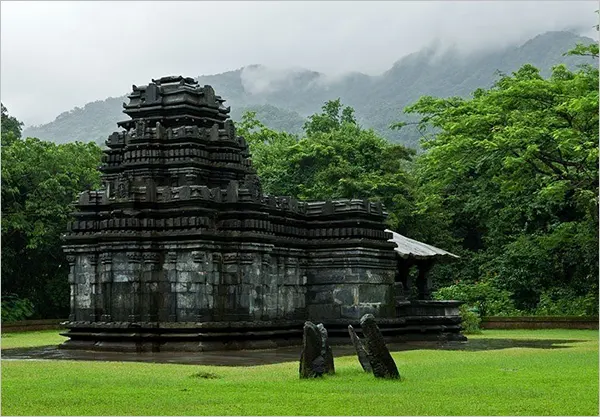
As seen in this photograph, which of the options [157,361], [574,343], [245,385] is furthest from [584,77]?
[245,385]

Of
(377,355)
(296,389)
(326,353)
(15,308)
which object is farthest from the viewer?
(15,308)

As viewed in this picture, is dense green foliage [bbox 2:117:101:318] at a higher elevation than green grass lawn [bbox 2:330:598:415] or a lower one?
higher

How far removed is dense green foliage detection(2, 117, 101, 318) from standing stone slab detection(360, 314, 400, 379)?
24484 millimetres

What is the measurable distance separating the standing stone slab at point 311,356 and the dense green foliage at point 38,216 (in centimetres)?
2377

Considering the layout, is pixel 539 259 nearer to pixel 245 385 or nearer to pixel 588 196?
pixel 588 196

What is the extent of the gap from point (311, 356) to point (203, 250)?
735 cm

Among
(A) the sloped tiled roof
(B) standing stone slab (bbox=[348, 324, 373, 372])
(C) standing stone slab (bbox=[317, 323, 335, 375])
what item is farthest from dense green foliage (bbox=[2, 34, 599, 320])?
(C) standing stone slab (bbox=[317, 323, 335, 375])

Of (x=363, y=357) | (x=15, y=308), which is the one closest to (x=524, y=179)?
(x=15, y=308)

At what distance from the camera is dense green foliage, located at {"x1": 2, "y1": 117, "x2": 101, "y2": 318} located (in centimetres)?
3644

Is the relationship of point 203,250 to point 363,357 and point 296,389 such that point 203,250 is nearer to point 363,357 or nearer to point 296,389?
point 363,357

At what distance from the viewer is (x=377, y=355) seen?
13555mm

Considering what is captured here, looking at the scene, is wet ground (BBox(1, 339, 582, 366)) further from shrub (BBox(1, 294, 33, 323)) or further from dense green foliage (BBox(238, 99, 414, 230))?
dense green foliage (BBox(238, 99, 414, 230))

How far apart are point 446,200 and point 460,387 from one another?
105ft

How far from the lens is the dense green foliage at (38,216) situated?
36.4m
